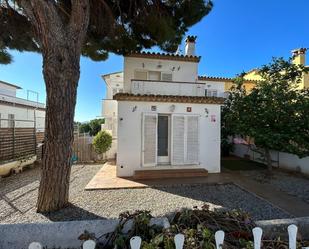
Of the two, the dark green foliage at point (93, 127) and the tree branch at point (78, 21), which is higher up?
the tree branch at point (78, 21)

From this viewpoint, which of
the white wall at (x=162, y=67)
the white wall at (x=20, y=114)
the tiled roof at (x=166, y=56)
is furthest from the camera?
the white wall at (x=20, y=114)

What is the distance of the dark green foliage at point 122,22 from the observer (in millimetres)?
8398

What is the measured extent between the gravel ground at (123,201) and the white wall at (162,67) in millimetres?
6955

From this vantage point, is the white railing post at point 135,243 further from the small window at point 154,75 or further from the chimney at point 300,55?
the chimney at point 300,55

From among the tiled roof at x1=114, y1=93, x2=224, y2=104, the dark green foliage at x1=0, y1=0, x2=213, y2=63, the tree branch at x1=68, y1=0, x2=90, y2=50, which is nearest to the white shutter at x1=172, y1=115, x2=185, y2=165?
the tiled roof at x1=114, y1=93, x2=224, y2=104

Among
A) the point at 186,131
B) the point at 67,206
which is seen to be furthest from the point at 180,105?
the point at 67,206

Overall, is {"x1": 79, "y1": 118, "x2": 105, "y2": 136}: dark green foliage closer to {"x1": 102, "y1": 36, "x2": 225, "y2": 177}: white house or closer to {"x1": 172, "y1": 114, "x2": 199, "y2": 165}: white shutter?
{"x1": 102, "y1": 36, "x2": 225, "y2": 177}: white house

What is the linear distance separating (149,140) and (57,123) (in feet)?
17.8

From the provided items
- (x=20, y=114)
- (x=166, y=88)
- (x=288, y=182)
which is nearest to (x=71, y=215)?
(x=166, y=88)

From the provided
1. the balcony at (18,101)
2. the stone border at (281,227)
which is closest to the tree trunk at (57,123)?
the stone border at (281,227)

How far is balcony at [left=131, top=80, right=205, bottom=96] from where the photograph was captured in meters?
11.6

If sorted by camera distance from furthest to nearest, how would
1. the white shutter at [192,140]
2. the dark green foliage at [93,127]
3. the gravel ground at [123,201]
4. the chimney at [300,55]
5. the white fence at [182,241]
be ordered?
the dark green foliage at [93,127] → the chimney at [300,55] → the white shutter at [192,140] → the gravel ground at [123,201] → the white fence at [182,241]

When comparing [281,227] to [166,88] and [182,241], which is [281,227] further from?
[166,88]

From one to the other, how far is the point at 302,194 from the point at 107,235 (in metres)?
8.16
